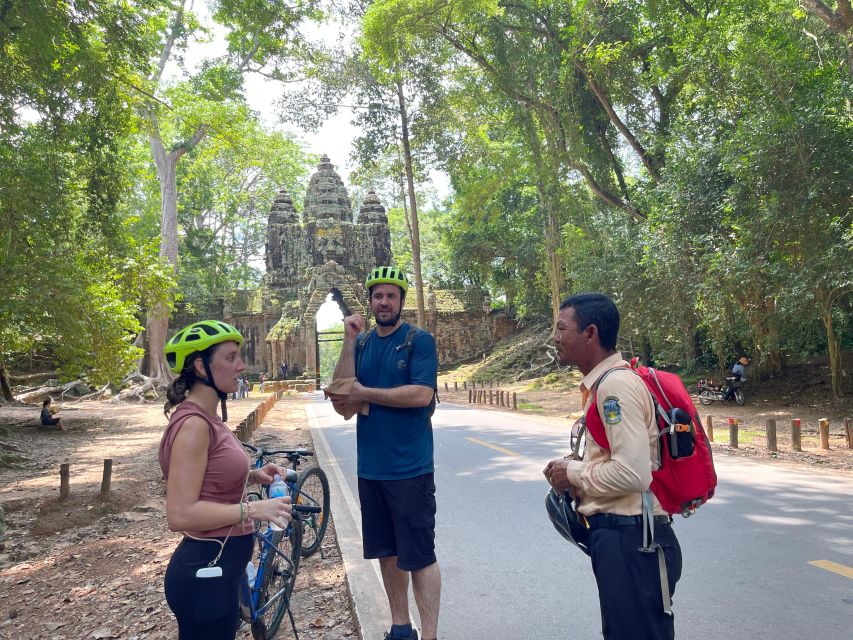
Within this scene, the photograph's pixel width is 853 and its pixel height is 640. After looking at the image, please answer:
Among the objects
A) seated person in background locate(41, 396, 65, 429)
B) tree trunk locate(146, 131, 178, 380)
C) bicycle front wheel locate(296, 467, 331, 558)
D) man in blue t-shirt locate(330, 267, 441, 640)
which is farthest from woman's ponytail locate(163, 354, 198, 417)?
tree trunk locate(146, 131, 178, 380)

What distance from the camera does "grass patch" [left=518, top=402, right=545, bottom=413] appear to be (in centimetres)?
2000

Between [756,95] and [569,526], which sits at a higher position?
[756,95]

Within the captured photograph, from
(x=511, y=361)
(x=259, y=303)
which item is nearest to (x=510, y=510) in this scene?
(x=511, y=361)

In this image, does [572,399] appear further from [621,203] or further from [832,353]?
[832,353]

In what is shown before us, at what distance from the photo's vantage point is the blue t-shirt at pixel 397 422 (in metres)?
3.27

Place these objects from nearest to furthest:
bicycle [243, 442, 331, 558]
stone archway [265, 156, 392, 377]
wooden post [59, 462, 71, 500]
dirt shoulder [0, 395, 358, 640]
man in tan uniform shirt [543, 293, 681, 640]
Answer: man in tan uniform shirt [543, 293, 681, 640], dirt shoulder [0, 395, 358, 640], bicycle [243, 442, 331, 558], wooden post [59, 462, 71, 500], stone archway [265, 156, 392, 377]

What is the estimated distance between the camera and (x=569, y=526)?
248 centimetres

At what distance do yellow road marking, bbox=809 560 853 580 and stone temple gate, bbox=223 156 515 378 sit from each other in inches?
1291

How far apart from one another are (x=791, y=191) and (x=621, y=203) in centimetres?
813

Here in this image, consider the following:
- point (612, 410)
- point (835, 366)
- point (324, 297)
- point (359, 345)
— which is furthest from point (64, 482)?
point (324, 297)

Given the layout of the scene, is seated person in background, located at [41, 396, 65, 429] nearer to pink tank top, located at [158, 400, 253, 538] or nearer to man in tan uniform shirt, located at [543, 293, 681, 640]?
pink tank top, located at [158, 400, 253, 538]

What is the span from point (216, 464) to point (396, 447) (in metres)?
1.08

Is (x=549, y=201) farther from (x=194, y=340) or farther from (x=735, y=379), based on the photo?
(x=194, y=340)

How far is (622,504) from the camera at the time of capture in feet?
7.48
